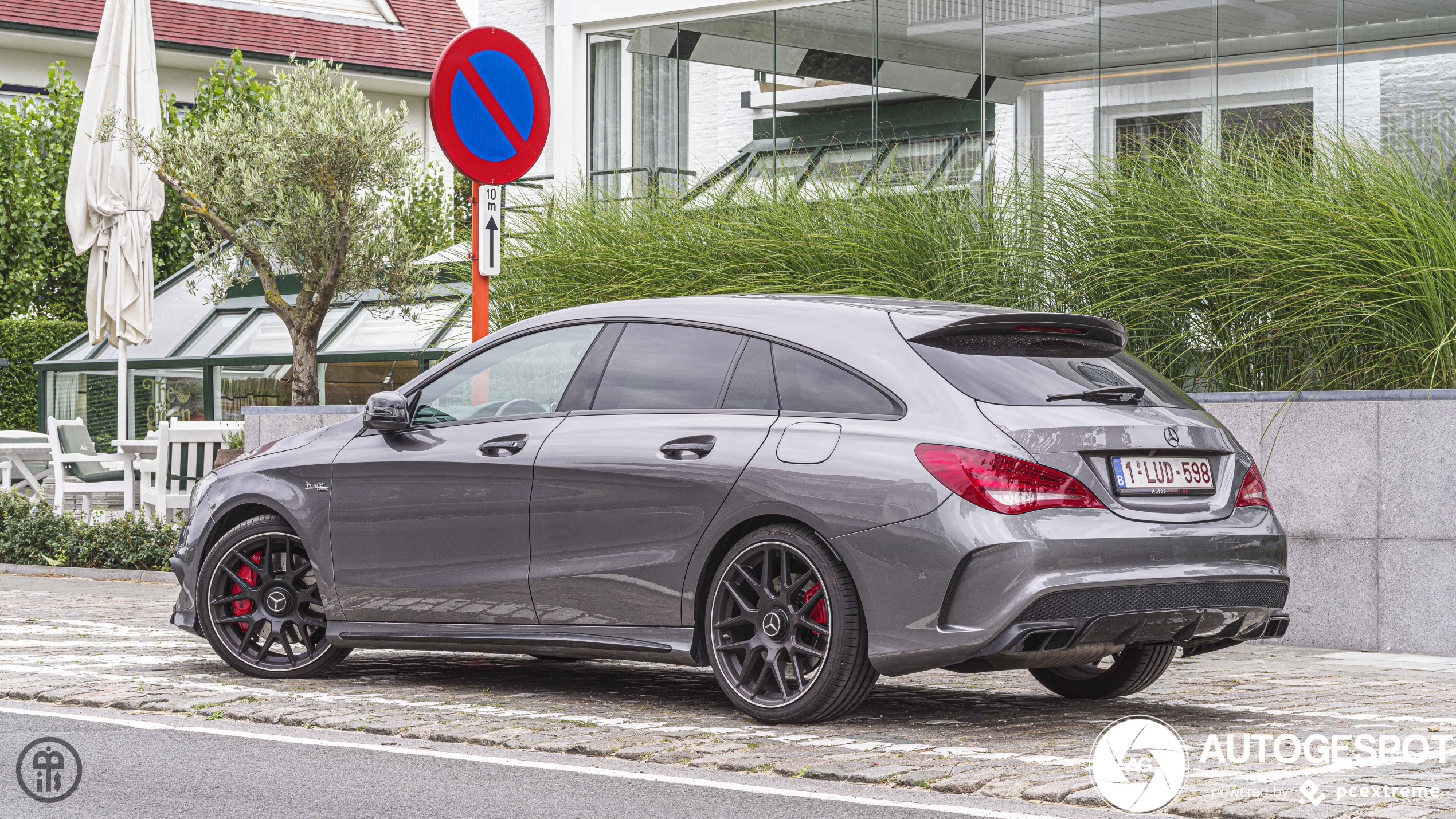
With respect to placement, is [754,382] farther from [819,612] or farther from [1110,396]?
[1110,396]

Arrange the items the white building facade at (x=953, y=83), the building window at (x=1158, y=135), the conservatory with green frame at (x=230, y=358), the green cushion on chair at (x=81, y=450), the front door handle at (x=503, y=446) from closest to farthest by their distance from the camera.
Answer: the front door handle at (x=503, y=446) → the building window at (x=1158, y=135) → the white building facade at (x=953, y=83) → the green cushion on chair at (x=81, y=450) → the conservatory with green frame at (x=230, y=358)

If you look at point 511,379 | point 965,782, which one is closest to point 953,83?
point 511,379

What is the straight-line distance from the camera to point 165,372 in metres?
22.3

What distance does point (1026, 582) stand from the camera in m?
6.04

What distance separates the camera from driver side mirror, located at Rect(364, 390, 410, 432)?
7.64 meters

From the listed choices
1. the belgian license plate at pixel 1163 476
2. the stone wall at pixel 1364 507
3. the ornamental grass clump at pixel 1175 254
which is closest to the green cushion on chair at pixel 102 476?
the ornamental grass clump at pixel 1175 254

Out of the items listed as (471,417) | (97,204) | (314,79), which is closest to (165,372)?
(97,204)

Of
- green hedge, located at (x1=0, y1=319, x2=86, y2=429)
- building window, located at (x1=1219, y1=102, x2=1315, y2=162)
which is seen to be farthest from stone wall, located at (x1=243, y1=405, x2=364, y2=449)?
green hedge, located at (x1=0, y1=319, x2=86, y2=429)

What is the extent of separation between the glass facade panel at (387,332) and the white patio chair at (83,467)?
262 centimetres

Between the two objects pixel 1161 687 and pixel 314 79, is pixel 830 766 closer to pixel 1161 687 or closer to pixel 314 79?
pixel 1161 687

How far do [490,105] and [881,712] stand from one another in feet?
12.9

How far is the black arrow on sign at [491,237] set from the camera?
9.34 meters

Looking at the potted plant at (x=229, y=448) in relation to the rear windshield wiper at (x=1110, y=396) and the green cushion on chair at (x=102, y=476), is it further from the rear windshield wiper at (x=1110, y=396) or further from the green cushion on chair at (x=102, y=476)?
the rear windshield wiper at (x=1110, y=396)

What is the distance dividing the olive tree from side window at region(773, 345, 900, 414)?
29.0ft
